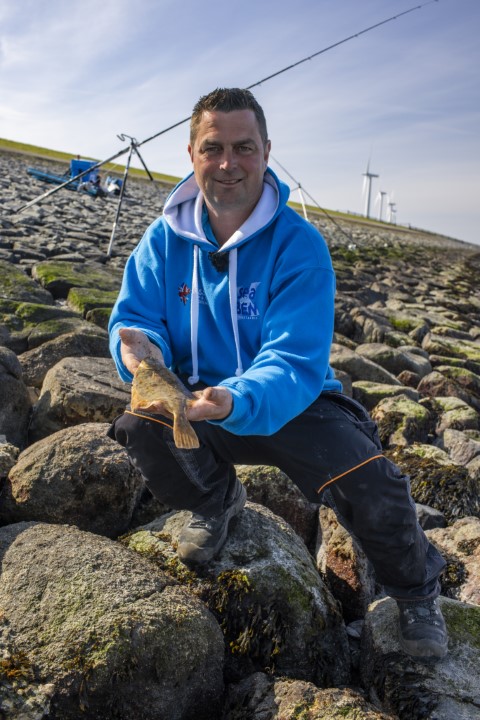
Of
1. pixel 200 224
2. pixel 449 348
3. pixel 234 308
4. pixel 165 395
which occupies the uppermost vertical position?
pixel 200 224

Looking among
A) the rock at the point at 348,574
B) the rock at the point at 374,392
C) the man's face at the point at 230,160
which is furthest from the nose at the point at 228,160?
the rock at the point at 374,392

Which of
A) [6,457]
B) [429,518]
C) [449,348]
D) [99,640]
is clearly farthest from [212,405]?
[449,348]

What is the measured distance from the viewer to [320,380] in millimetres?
3195

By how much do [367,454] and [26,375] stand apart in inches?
149

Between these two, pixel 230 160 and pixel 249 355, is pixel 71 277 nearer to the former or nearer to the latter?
pixel 230 160

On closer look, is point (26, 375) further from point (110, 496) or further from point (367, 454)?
point (367, 454)

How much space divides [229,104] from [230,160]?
1.02 feet

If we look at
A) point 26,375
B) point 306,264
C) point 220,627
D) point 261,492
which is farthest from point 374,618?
point 26,375

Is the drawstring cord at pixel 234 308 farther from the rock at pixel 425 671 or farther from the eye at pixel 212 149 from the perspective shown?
the rock at pixel 425 671

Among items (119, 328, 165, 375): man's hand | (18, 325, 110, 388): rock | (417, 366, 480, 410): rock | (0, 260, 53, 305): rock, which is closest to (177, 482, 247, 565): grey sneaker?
(119, 328, 165, 375): man's hand

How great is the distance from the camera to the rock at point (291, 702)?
2680mm

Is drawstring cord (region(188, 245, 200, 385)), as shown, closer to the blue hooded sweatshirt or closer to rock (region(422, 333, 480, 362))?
the blue hooded sweatshirt

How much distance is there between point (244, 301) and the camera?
11.6 ft

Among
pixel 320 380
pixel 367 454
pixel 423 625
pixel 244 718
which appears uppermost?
pixel 320 380
